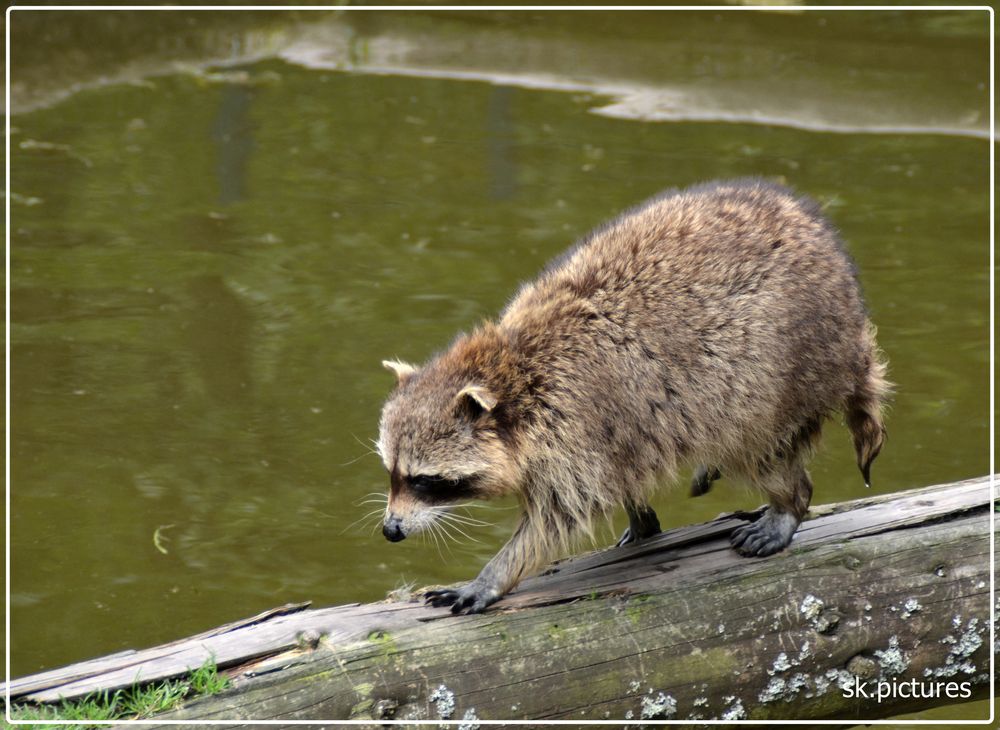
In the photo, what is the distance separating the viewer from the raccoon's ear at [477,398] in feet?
13.4

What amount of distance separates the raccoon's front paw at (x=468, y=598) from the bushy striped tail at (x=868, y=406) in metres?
1.44

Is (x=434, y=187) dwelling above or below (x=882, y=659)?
above

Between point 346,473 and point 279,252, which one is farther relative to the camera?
point 279,252

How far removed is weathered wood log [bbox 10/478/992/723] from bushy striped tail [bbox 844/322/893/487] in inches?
9.3

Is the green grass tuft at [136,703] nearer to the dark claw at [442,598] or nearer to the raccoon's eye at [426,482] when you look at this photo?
the dark claw at [442,598]

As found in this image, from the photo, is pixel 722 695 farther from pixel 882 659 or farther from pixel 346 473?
pixel 346 473

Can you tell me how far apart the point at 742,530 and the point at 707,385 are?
1.86 ft

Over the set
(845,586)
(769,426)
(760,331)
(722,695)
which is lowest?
(722,695)

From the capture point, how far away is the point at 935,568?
422 cm

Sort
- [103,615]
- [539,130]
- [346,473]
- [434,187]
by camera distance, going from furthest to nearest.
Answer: [539,130], [434,187], [346,473], [103,615]

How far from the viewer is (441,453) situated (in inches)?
162

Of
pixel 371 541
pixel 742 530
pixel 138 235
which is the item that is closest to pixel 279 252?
pixel 138 235

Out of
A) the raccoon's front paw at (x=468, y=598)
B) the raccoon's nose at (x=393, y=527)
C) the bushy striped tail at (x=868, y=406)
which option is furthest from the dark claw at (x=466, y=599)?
the bushy striped tail at (x=868, y=406)

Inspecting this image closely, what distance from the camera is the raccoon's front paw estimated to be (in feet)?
13.1
